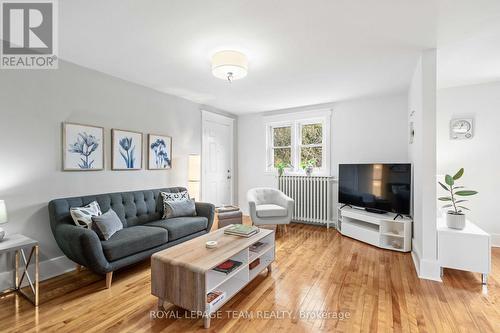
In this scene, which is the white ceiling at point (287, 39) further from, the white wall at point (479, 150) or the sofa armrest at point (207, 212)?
the sofa armrest at point (207, 212)

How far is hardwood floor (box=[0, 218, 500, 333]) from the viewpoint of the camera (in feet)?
5.89

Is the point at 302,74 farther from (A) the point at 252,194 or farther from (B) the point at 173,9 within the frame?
(A) the point at 252,194

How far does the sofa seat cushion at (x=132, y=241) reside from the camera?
231cm

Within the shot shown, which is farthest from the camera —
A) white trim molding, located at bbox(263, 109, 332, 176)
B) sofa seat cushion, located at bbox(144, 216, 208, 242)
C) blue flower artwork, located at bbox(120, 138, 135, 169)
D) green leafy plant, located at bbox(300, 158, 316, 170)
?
green leafy plant, located at bbox(300, 158, 316, 170)

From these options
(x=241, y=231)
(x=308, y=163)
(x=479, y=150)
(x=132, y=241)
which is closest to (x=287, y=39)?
(x=241, y=231)

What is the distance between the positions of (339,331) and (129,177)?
308 cm

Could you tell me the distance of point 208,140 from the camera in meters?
4.95

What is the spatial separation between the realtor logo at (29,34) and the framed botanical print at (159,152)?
145cm

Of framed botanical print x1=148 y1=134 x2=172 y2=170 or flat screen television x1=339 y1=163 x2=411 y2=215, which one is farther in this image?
framed botanical print x1=148 y1=134 x2=172 y2=170

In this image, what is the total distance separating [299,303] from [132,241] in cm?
172

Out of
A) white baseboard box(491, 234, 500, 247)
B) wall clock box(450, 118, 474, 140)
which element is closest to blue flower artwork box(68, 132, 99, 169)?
wall clock box(450, 118, 474, 140)

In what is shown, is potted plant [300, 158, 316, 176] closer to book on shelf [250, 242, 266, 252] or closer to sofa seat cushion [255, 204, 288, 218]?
sofa seat cushion [255, 204, 288, 218]

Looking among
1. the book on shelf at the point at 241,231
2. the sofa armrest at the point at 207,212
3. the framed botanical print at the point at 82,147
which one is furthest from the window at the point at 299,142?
the framed botanical print at the point at 82,147

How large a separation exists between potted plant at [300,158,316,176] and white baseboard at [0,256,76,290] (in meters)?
3.88
